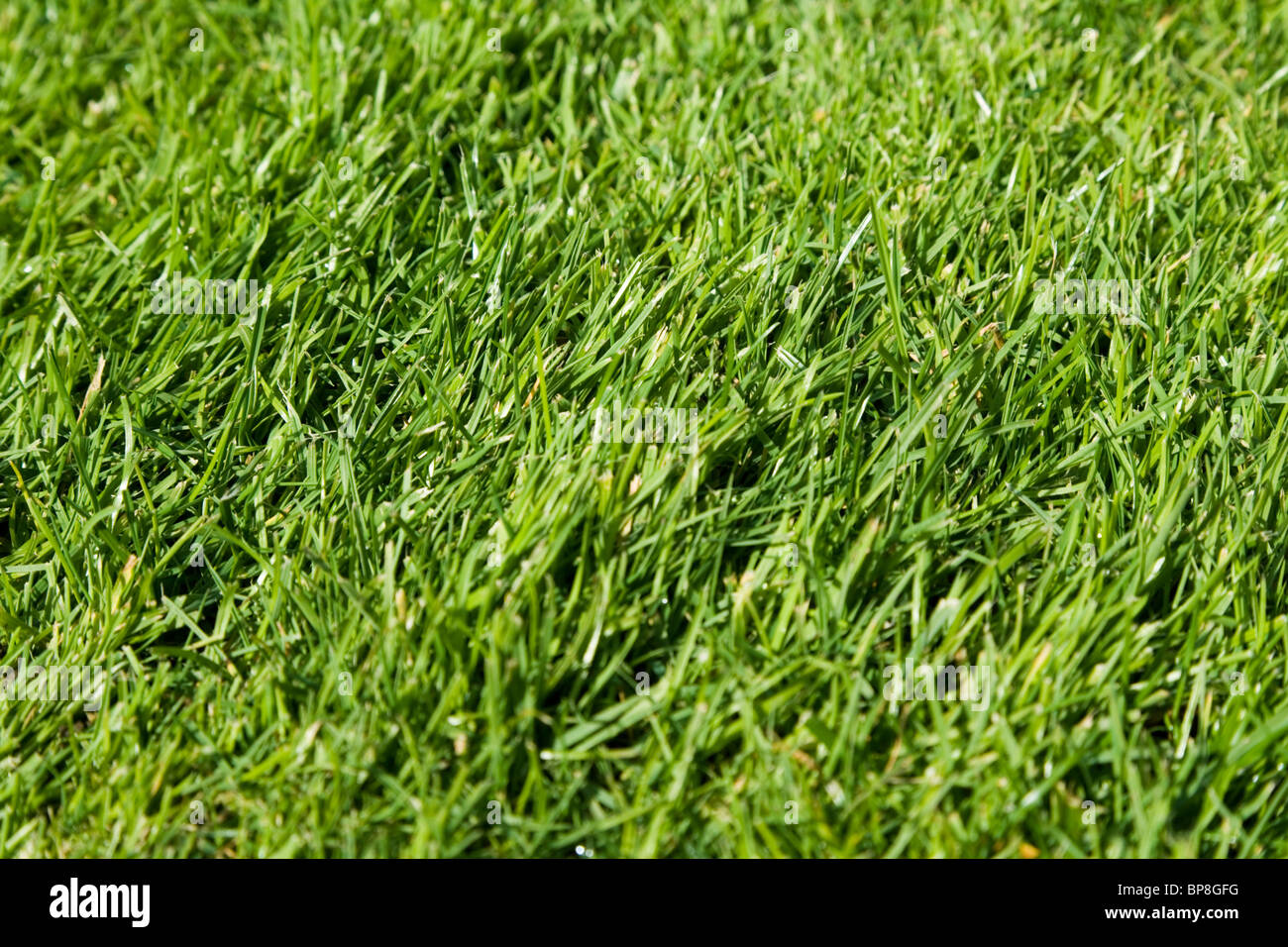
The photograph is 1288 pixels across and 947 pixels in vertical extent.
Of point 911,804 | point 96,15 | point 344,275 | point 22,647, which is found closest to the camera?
point 911,804

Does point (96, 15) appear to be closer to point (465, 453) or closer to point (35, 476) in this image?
point (35, 476)

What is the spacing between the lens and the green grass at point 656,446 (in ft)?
6.48

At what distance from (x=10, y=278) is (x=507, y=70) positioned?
1.41 metres

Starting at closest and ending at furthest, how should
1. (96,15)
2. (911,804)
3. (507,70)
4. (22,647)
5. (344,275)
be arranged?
1. (911,804)
2. (22,647)
3. (344,275)
4. (507,70)
5. (96,15)

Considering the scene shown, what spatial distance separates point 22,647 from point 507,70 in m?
2.05

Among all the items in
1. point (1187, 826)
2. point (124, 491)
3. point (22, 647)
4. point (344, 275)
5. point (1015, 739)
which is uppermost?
→ point (344, 275)

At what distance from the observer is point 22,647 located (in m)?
2.21

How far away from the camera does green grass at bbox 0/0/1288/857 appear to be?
1975mm

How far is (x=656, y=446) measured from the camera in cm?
228

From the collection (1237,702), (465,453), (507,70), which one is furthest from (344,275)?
(1237,702)

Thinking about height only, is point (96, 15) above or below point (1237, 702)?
above

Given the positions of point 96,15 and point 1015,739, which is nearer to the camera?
point 1015,739

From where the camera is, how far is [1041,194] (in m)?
2.98
